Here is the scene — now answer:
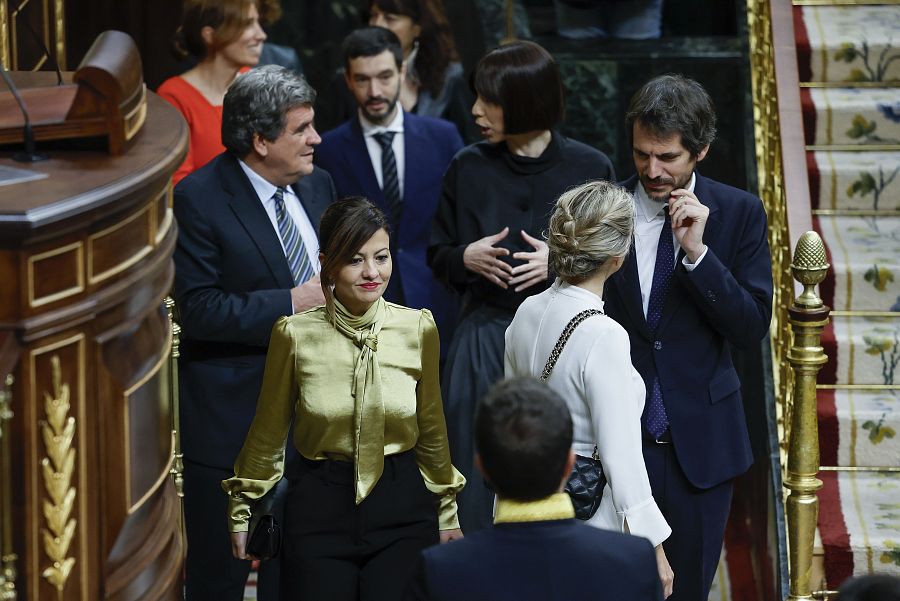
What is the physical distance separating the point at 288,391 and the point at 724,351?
1.27 m

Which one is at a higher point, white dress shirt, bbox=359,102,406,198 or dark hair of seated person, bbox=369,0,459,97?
dark hair of seated person, bbox=369,0,459,97

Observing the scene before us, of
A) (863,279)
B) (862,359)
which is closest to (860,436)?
(862,359)

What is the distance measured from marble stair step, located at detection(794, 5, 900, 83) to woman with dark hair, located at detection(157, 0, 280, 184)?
A: 2.42 metres

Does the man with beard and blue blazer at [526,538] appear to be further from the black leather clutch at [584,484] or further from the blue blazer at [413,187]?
the blue blazer at [413,187]

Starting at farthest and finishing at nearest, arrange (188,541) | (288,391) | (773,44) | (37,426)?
(773,44) → (188,541) → (288,391) → (37,426)

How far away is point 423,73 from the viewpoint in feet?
22.4

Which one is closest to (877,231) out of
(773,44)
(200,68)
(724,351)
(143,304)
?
(773,44)

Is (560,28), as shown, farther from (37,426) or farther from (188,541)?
(37,426)

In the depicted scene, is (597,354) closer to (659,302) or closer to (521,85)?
(659,302)

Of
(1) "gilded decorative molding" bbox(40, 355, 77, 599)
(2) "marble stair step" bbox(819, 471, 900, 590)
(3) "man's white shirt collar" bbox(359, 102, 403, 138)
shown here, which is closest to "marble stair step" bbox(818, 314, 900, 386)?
(2) "marble stair step" bbox(819, 471, 900, 590)

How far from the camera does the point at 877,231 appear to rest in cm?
615

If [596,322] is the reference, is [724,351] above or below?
below

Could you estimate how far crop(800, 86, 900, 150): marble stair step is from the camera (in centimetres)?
640

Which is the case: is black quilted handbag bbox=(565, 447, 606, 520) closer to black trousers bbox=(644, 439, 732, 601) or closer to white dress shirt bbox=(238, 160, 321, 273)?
black trousers bbox=(644, 439, 732, 601)
